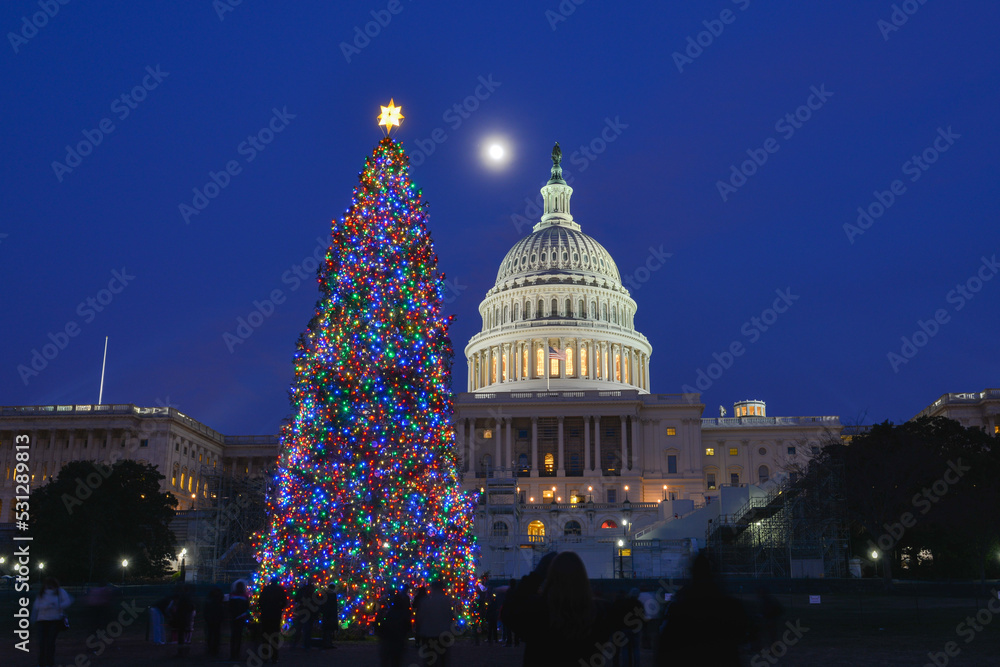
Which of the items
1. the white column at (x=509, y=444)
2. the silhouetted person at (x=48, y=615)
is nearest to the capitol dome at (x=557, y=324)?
the white column at (x=509, y=444)

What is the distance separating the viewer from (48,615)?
19.2 metres

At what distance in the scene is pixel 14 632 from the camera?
31.1 metres

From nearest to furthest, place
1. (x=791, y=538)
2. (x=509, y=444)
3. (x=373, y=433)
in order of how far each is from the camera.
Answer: (x=373, y=433)
(x=791, y=538)
(x=509, y=444)

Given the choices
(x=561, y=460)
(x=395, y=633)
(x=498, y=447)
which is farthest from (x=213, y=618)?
(x=561, y=460)

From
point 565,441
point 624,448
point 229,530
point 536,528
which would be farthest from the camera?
point 565,441

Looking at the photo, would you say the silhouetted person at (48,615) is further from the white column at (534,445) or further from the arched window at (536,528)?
the white column at (534,445)

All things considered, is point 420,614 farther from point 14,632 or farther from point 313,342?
point 14,632

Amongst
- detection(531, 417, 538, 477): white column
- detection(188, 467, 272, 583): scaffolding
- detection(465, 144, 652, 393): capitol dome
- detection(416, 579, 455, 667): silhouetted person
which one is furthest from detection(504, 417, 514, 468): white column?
detection(416, 579, 455, 667): silhouetted person

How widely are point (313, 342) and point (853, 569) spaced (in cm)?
4919

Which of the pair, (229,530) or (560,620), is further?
(229,530)

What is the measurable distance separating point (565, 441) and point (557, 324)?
20474mm

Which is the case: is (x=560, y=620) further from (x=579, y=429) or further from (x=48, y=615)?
(x=579, y=429)

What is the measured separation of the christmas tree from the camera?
25.5 metres

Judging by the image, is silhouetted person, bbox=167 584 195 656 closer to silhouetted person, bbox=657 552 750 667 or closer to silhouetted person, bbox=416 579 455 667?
silhouetted person, bbox=416 579 455 667
